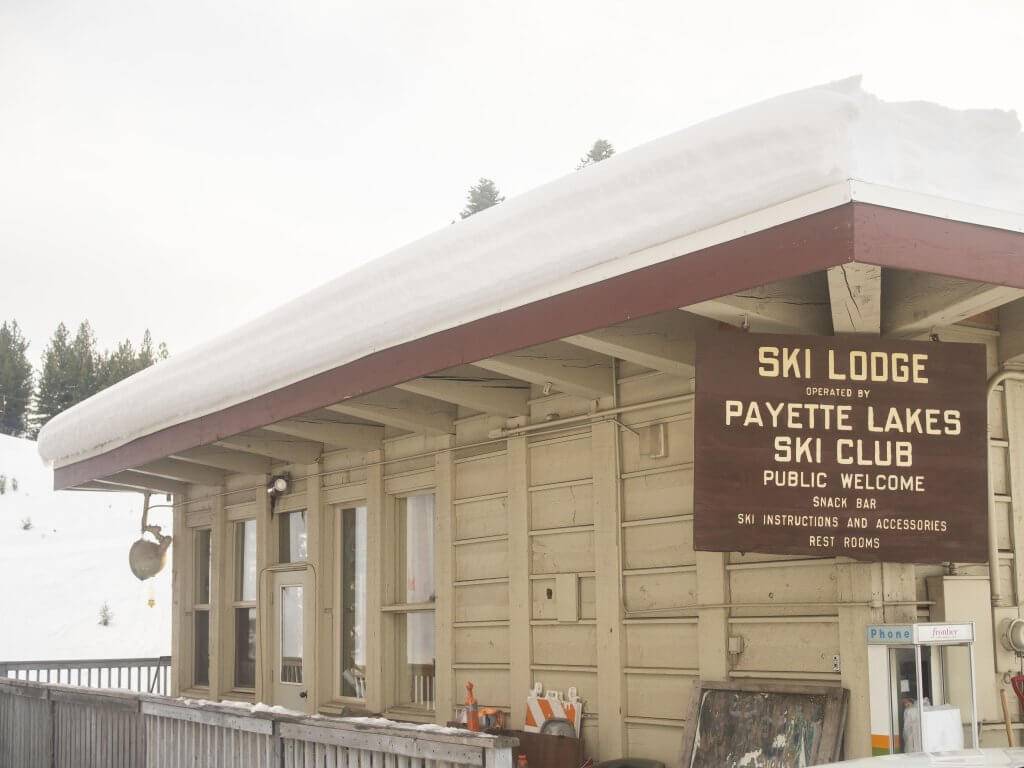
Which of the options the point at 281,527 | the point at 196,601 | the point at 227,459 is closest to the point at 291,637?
the point at 281,527

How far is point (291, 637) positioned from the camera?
12070mm

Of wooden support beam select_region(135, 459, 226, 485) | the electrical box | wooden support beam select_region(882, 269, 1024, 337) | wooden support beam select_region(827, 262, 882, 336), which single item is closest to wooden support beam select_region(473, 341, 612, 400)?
the electrical box

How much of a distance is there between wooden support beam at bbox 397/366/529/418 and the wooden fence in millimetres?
2544

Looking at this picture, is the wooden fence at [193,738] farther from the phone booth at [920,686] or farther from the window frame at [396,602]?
the window frame at [396,602]

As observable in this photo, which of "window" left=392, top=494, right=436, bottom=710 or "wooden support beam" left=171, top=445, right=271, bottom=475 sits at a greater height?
"wooden support beam" left=171, top=445, right=271, bottom=475

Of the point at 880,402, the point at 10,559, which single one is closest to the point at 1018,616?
the point at 880,402

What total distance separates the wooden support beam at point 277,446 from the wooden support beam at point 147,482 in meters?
2.19

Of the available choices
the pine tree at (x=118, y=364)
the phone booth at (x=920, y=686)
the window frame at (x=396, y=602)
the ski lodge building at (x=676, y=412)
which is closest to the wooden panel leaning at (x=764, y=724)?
the ski lodge building at (x=676, y=412)

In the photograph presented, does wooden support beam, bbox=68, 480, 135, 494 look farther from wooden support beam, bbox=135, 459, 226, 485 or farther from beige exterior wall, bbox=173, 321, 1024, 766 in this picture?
beige exterior wall, bbox=173, 321, 1024, 766

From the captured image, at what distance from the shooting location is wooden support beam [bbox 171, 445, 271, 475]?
11.9 meters

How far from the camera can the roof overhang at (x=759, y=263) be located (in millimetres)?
4922

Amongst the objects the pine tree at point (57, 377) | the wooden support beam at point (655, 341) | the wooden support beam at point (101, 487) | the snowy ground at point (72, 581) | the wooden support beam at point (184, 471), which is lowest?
the snowy ground at point (72, 581)

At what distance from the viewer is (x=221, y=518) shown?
43.9ft

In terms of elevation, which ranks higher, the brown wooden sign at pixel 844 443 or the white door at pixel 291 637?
the brown wooden sign at pixel 844 443
